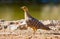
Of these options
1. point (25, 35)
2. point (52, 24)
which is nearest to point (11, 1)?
point (52, 24)

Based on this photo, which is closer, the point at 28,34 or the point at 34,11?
the point at 28,34

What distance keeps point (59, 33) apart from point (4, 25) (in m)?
2.19

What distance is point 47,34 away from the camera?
8164 millimetres

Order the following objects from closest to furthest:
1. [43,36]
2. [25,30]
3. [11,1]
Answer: [43,36] → [25,30] → [11,1]

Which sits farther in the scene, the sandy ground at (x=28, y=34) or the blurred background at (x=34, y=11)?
the blurred background at (x=34, y=11)

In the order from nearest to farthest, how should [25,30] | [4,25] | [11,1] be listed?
1. [25,30]
2. [4,25]
3. [11,1]

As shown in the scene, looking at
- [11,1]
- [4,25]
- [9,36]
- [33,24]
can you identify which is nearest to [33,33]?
[33,24]

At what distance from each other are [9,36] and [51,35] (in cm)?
114

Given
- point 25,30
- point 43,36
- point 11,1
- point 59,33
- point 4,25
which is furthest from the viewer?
point 11,1

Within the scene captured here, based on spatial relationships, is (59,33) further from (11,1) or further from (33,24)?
(11,1)

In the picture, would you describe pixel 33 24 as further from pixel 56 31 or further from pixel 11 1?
pixel 11 1

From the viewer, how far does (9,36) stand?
311 inches

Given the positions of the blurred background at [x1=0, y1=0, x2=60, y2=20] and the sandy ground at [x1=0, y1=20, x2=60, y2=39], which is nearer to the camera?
the sandy ground at [x1=0, y1=20, x2=60, y2=39]

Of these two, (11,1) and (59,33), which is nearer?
(59,33)
